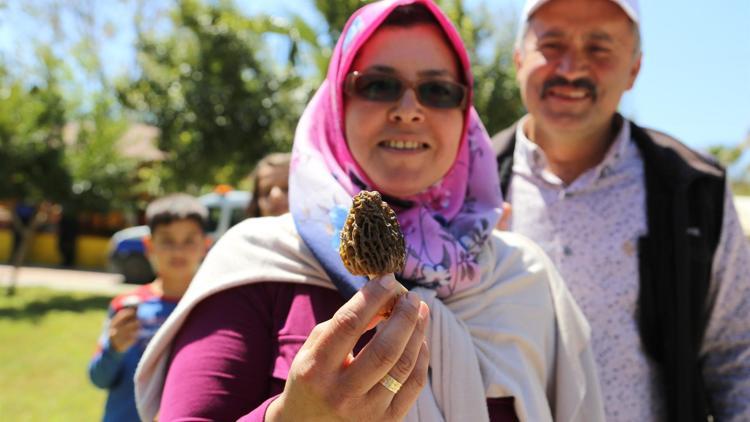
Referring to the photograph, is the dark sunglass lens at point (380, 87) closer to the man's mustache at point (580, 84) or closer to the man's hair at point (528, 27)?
the man's mustache at point (580, 84)

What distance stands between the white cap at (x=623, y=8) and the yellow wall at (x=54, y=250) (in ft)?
64.8

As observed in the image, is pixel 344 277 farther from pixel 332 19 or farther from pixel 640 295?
pixel 332 19

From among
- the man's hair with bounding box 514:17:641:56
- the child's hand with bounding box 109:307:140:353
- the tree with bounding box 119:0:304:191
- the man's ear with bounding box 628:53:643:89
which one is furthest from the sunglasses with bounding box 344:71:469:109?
the tree with bounding box 119:0:304:191

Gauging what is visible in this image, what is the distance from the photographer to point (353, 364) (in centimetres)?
126

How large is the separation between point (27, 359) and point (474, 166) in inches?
323

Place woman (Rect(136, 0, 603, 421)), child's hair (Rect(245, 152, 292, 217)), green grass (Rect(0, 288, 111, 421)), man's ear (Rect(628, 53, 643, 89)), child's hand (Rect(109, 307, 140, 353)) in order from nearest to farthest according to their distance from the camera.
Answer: woman (Rect(136, 0, 603, 421))
man's ear (Rect(628, 53, 643, 89))
child's hand (Rect(109, 307, 140, 353))
child's hair (Rect(245, 152, 292, 217))
green grass (Rect(0, 288, 111, 421))

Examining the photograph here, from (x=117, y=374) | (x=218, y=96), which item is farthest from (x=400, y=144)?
(x=218, y=96)

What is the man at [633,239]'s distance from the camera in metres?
2.44

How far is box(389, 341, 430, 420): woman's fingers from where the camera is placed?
1.34 m

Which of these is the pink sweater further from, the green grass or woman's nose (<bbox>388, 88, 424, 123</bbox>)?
the green grass

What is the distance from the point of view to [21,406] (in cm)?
658

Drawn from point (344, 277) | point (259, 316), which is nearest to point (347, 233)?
point (344, 277)

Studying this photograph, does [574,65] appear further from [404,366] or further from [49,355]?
[49,355]

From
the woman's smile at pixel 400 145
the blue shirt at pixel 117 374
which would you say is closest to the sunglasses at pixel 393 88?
the woman's smile at pixel 400 145
